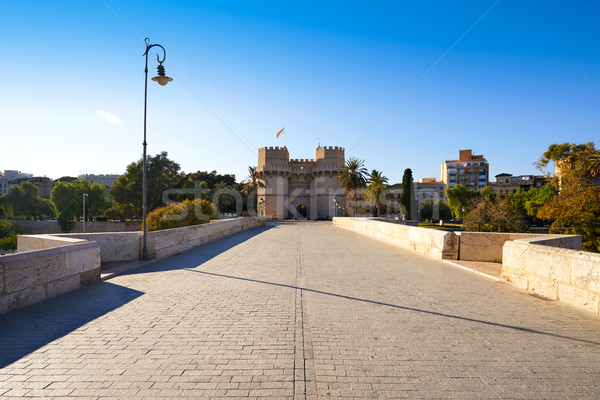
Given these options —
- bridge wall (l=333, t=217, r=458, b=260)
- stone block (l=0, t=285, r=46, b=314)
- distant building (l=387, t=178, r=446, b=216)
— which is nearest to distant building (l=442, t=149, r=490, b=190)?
distant building (l=387, t=178, r=446, b=216)

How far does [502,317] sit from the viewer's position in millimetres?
4613

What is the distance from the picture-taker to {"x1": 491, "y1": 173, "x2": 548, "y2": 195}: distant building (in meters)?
90.8

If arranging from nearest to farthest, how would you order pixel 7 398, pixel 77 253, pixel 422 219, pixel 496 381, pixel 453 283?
pixel 7 398, pixel 496 381, pixel 77 253, pixel 453 283, pixel 422 219

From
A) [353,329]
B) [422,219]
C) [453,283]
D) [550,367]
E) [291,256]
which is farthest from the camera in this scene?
[422,219]

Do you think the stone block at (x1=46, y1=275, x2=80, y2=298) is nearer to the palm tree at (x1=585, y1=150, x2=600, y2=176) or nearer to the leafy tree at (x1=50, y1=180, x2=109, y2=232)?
the palm tree at (x1=585, y1=150, x2=600, y2=176)

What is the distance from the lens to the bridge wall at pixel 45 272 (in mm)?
4738

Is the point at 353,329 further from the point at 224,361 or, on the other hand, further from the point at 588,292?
the point at 588,292

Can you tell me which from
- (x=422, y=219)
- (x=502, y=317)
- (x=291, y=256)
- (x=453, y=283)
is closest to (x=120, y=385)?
(x=502, y=317)

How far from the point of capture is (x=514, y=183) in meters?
94.1

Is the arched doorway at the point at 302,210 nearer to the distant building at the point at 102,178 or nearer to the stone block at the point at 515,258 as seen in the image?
the stone block at the point at 515,258

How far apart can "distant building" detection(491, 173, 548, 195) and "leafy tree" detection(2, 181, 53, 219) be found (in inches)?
4385

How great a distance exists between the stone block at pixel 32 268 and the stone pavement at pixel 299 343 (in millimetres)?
410

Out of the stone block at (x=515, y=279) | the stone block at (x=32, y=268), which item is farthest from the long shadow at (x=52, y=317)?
the stone block at (x=515, y=279)

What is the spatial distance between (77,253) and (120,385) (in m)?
4.36
